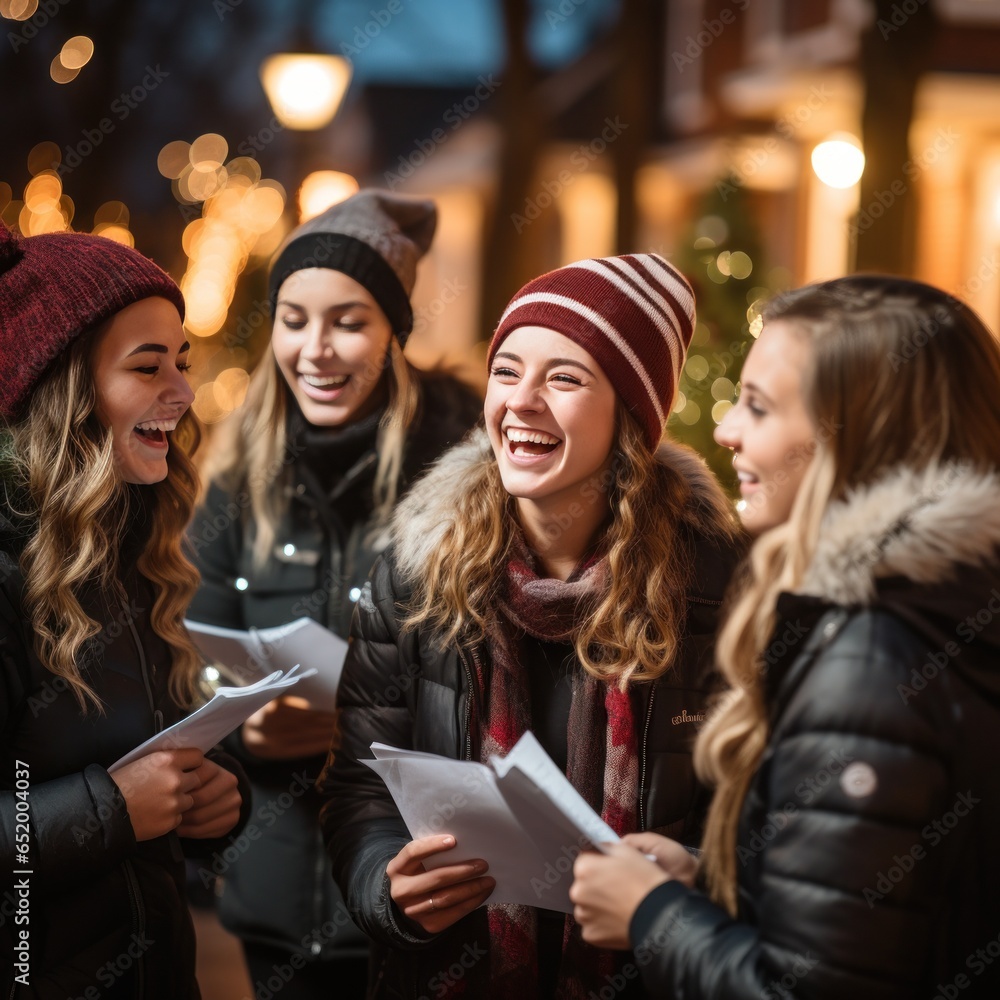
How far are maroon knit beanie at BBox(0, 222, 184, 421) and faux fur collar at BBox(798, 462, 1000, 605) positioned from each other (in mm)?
1559

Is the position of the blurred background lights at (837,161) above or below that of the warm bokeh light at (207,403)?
above

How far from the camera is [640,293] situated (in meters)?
2.56

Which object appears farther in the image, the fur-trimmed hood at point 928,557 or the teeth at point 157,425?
the teeth at point 157,425

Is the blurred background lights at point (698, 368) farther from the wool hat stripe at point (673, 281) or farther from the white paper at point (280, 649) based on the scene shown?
the white paper at point (280, 649)

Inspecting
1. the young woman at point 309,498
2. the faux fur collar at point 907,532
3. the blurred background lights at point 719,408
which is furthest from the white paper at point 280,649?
the blurred background lights at point 719,408

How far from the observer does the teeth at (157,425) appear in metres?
2.54

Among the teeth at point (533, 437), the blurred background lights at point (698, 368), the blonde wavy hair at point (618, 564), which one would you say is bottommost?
the blonde wavy hair at point (618, 564)

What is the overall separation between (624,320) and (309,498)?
4.61 ft

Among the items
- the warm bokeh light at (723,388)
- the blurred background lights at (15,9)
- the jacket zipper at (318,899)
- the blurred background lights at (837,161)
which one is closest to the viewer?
the jacket zipper at (318,899)

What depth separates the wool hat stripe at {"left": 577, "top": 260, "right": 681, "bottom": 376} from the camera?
2541 mm

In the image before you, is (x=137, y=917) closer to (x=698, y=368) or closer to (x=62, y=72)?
(x=698, y=368)

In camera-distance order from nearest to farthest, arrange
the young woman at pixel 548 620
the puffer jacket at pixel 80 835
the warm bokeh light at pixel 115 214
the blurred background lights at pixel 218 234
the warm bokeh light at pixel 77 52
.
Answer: the puffer jacket at pixel 80 835, the young woman at pixel 548 620, the warm bokeh light at pixel 77 52, the blurred background lights at pixel 218 234, the warm bokeh light at pixel 115 214

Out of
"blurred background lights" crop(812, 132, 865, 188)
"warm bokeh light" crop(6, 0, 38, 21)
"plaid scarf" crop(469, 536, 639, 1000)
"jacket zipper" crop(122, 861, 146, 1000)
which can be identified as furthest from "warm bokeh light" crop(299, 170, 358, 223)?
"jacket zipper" crop(122, 861, 146, 1000)

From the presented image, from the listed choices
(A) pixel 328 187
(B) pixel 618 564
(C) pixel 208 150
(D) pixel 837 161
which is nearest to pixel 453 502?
(B) pixel 618 564
